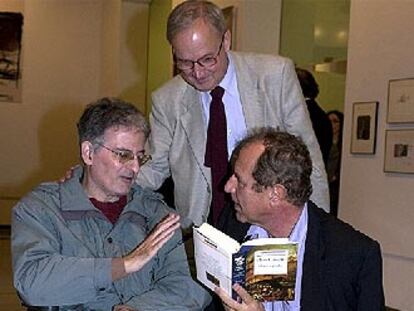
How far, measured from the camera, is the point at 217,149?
2469 millimetres

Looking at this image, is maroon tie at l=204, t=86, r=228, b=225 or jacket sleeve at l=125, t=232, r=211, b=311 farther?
maroon tie at l=204, t=86, r=228, b=225

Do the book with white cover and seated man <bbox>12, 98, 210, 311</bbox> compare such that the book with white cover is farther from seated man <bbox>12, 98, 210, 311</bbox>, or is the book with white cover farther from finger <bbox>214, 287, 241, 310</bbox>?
seated man <bbox>12, 98, 210, 311</bbox>

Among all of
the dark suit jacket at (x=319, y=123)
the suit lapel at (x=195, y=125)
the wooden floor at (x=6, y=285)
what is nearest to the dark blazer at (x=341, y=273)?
the suit lapel at (x=195, y=125)

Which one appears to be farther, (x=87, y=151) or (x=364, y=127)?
(x=364, y=127)

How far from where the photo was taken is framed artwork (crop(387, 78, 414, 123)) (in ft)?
13.0

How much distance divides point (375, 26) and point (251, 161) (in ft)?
8.60

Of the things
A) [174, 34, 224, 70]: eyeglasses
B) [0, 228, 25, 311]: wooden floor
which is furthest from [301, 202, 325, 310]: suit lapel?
[0, 228, 25, 311]: wooden floor

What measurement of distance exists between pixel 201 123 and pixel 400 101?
1.94 meters

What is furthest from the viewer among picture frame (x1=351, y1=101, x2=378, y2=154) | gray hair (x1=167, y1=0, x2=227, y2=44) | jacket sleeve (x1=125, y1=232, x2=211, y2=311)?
picture frame (x1=351, y1=101, x2=378, y2=154)

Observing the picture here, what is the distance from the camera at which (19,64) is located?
912 centimetres

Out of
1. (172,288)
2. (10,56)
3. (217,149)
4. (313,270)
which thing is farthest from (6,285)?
(10,56)

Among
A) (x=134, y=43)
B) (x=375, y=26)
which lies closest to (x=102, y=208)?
(x=375, y=26)

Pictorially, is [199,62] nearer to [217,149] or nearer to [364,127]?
[217,149]

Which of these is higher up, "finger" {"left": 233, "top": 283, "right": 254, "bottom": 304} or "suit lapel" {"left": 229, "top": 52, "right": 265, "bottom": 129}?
"suit lapel" {"left": 229, "top": 52, "right": 265, "bottom": 129}
